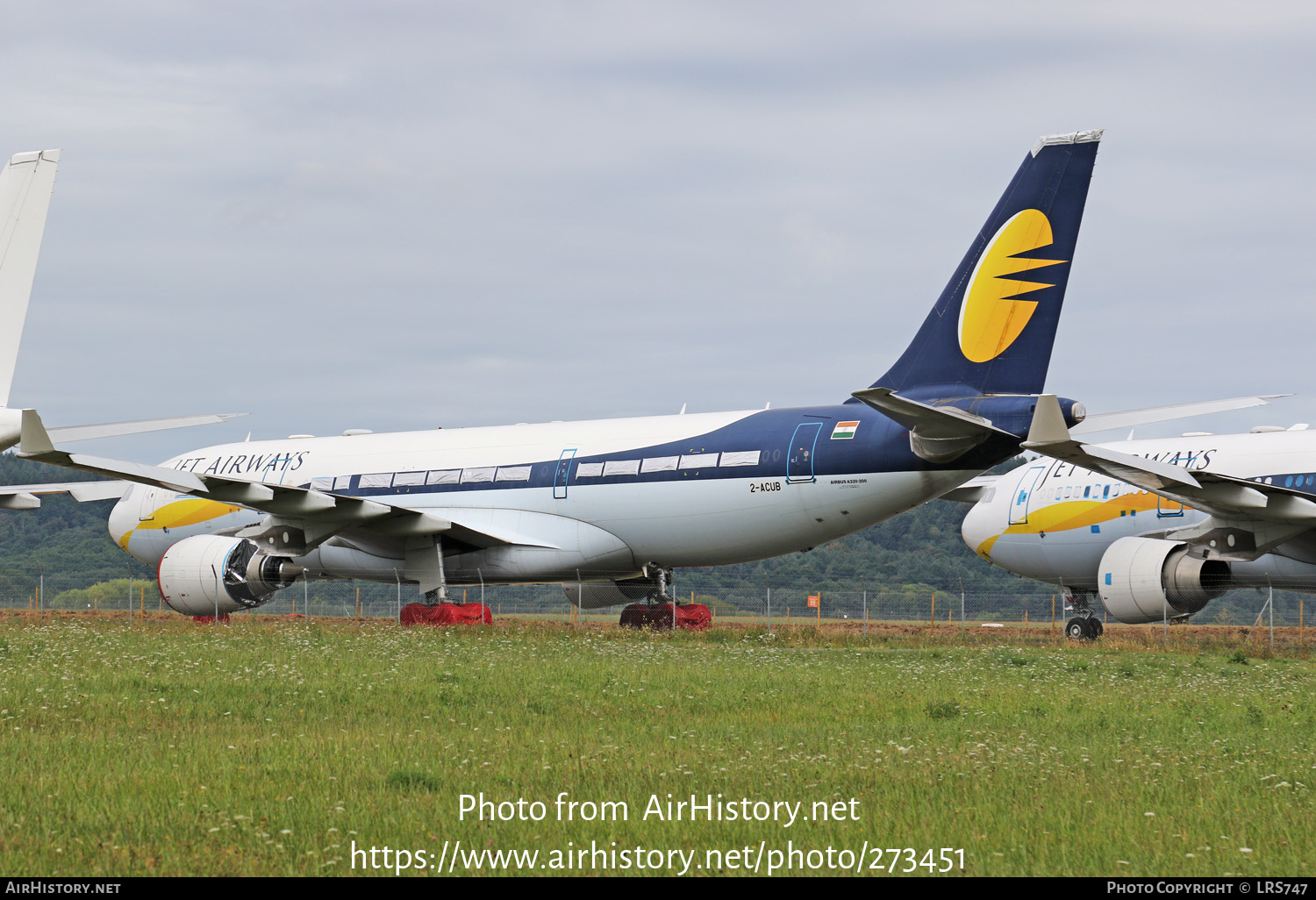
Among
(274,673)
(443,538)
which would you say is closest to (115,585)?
(443,538)

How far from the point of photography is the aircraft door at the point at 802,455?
74.4 feet

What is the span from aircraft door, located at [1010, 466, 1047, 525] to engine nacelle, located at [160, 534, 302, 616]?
14.9 m

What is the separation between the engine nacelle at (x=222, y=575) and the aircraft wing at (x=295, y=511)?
381 millimetres

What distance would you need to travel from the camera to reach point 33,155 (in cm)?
1390

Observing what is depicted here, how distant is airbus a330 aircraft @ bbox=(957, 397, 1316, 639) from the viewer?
20203 mm

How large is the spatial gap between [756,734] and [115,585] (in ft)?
194

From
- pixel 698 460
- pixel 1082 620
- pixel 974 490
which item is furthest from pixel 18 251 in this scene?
pixel 974 490

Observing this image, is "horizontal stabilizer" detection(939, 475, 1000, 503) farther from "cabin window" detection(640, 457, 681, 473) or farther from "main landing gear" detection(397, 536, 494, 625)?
"main landing gear" detection(397, 536, 494, 625)

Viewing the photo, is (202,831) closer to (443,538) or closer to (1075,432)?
(1075,432)

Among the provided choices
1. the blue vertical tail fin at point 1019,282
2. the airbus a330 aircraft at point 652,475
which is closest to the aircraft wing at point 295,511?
the airbus a330 aircraft at point 652,475

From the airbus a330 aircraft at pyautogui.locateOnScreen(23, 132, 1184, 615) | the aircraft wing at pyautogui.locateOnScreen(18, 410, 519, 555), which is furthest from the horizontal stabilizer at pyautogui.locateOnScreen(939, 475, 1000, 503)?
the aircraft wing at pyautogui.locateOnScreen(18, 410, 519, 555)

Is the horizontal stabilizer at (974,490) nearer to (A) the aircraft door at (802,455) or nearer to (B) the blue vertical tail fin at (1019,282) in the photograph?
(A) the aircraft door at (802,455)

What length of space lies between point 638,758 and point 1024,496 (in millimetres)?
20964
